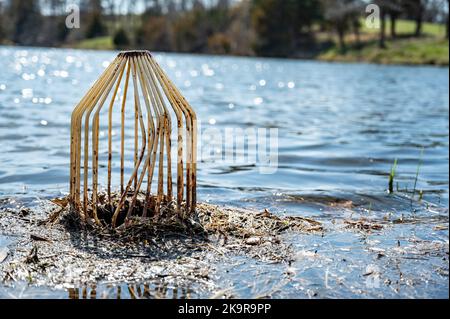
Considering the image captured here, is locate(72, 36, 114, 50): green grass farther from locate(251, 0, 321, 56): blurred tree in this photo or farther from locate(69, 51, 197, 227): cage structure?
locate(69, 51, 197, 227): cage structure

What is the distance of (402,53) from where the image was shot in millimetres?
58562

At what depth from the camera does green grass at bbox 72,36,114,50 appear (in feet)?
284

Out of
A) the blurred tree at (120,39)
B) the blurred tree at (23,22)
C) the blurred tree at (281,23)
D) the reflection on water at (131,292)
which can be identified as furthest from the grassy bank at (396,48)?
the reflection on water at (131,292)

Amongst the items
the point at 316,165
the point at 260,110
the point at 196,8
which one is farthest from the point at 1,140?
the point at 196,8

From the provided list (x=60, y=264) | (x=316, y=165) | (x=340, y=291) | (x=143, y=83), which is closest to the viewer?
(x=340, y=291)

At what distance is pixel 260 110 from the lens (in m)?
21.5

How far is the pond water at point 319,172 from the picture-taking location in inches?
194

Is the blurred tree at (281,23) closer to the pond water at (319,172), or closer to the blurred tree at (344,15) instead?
the blurred tree at (344,15)

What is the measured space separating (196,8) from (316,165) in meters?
83.0

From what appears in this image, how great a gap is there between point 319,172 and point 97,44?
83377mm

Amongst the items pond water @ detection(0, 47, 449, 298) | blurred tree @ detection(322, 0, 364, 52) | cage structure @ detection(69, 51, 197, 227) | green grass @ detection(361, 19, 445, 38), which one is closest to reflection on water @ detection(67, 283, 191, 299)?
pond water @ detection(0, 47, 449, 298)

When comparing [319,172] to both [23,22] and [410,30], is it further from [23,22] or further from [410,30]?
[23,22]
